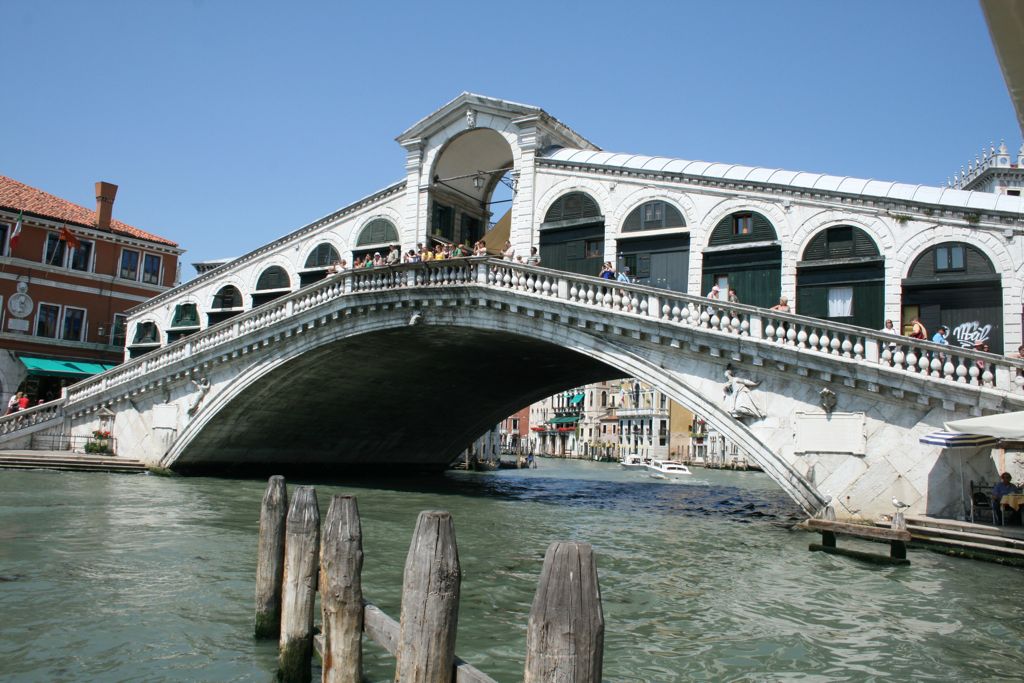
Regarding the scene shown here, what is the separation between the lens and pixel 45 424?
24078 mm

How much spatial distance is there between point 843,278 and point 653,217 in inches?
179

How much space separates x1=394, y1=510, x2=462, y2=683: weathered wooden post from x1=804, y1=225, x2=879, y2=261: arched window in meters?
14.7

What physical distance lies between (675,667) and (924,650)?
2427 mm

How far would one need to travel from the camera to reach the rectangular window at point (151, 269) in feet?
106

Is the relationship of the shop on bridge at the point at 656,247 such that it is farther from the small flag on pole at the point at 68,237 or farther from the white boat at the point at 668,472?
the white boat at the point at 668,472

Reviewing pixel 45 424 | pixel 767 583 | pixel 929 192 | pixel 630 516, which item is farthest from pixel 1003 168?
pixel 45 424

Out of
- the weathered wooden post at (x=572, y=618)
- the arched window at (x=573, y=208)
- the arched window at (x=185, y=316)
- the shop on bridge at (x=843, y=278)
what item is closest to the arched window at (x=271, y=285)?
the arched window at (x=185, y=316)

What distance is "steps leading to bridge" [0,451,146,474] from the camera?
850 inches

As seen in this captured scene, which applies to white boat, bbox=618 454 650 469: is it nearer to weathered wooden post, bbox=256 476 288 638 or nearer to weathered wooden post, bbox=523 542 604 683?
weathered wooden post, bbox=256 476 288 638

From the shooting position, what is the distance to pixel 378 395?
2594 cm

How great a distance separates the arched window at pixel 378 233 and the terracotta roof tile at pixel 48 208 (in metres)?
12.9

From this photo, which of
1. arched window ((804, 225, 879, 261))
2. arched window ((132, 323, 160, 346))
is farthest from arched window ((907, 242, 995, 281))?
arched window ((132, 323, 160, 346))

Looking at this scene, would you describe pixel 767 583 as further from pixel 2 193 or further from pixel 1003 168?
pixel 1003 168

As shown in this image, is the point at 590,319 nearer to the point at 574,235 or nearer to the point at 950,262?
the point at 574,235
